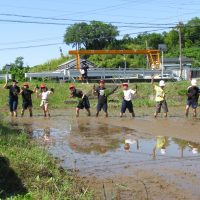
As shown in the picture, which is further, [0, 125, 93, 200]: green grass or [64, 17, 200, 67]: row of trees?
[64, 17, 200, 67]: row of trees

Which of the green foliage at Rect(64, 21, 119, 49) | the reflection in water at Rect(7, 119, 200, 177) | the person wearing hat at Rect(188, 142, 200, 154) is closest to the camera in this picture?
the reflection in water at Rect(7, 119, 200, 177)

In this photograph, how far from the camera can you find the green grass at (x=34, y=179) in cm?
699

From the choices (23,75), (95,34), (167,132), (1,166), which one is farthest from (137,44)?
(1,166)

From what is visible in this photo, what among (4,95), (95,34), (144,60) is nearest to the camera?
(4,95)

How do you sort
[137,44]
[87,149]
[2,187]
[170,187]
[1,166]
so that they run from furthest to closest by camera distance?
[137,44], [87,149], [1,166], [170,187], [2,187]

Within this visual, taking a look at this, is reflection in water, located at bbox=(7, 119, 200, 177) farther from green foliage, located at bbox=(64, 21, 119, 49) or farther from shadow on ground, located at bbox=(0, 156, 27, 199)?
green foliage, located at bbox=(64, 21, 119, 49)

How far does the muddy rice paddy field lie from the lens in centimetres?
787

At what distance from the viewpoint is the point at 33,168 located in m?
8.34

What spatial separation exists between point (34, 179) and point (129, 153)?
3698 millimetres

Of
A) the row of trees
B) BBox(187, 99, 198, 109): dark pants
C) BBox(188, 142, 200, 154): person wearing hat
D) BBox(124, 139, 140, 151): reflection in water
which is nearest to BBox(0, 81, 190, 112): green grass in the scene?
BBox(187, 99, 198, 109): dark pants

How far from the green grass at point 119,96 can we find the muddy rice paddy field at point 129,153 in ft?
Result: 29.9

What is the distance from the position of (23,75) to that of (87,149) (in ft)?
83.8

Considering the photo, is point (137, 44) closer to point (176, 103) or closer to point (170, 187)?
point (176, 103)

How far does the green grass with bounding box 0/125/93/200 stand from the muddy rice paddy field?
1.14 feet
